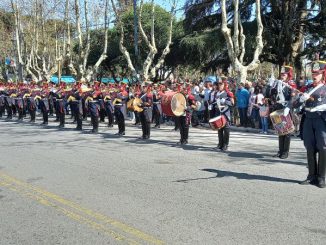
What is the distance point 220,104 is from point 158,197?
5163 millimetres

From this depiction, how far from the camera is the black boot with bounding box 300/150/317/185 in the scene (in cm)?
754

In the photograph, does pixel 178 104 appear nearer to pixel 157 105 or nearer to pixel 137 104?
pixel 137 104

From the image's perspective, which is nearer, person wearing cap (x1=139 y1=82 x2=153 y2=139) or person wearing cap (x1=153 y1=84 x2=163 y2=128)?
person wearing cap (x1=139 y1=82 x2=153 y2=139)

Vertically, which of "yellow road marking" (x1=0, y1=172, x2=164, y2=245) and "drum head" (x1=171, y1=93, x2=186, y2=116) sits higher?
"drum head" (x1=171, y1=93, x2=186, y2=116)

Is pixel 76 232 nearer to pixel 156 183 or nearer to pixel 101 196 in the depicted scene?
pixel 101 196

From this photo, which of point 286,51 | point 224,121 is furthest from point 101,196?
point 286,51

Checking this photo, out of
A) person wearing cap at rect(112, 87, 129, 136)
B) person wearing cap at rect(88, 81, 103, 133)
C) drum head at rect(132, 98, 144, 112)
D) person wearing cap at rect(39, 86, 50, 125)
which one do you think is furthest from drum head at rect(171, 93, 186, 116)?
person wearing cap at rect(39, 86, 50, 125)

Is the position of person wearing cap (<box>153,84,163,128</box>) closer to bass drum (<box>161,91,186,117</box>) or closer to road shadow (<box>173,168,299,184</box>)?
bass drum (<box>161,91,186,117</box>)

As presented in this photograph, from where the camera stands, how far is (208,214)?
593cm

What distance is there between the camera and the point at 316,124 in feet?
24.2

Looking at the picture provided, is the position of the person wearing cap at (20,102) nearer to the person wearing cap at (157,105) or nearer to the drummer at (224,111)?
the person wearing cap at (157,105)

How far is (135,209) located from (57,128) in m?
12.5

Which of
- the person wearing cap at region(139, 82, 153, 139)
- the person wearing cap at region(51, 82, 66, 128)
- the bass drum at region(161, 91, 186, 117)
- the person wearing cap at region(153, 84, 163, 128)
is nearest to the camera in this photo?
the bass drum at region(161, 91, 186, 117)

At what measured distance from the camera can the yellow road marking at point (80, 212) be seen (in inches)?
205
